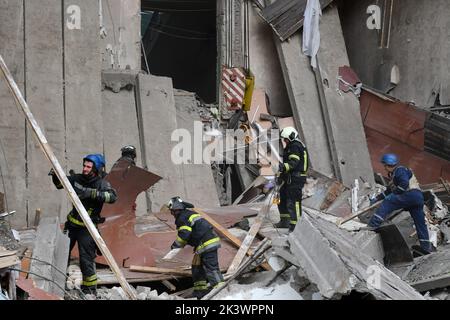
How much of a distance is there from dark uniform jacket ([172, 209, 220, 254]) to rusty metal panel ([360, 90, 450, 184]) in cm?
681

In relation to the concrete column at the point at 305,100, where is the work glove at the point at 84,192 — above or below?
below

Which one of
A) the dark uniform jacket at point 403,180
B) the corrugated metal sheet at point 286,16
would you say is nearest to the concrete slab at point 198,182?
the corrugated metal sheet at point 286,16

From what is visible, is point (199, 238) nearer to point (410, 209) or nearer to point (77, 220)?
point (77, 220)

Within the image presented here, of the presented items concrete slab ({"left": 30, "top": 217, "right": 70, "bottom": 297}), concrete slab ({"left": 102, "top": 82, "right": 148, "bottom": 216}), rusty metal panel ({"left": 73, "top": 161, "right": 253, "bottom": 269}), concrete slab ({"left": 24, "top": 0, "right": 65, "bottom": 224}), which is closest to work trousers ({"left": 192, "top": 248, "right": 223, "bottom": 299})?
rusty metal panel ({"left": 73, "top": 161, "right": 253, "bottom": 269})

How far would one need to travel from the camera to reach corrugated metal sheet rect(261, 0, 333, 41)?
14383 mm

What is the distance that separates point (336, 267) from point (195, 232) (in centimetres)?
214

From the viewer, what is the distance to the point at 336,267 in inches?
244

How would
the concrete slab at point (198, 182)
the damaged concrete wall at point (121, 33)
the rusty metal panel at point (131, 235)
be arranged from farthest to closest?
the damaged concrete wall at point (121, 33), the concrete slab at point (198, 182), the rusty metal panel at point (131, 235)

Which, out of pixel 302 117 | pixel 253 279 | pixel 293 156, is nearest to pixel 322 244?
pixel 253 279

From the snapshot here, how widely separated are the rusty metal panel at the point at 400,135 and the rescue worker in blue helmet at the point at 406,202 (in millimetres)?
4238

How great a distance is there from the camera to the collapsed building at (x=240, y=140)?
768 cm

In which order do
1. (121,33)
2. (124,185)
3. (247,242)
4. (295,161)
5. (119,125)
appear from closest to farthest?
(247,242), (124,185), (295,161), (119,125), (121,33)

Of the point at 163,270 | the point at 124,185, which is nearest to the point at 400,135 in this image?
the point at 124,185

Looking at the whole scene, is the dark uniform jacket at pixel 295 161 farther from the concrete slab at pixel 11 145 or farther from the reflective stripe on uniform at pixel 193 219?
the concrete slab at pixel 11 145
